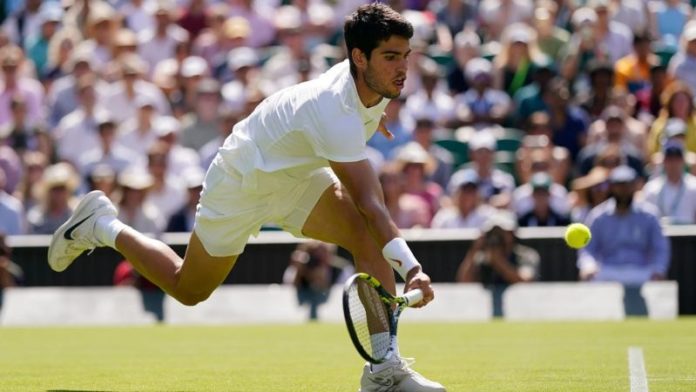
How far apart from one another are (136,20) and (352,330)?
564 inches

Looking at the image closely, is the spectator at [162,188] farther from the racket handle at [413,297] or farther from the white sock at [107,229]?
the racket handle at [413,297]

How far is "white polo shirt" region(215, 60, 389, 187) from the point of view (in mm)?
6293

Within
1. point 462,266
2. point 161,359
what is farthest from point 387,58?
point 462,266

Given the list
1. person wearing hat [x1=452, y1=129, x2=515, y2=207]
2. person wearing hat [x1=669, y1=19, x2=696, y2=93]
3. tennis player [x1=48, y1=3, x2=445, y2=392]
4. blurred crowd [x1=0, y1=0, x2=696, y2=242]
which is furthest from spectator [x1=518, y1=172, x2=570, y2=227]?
tennis player [x1=48, y1=3, x2=445, y2=392]

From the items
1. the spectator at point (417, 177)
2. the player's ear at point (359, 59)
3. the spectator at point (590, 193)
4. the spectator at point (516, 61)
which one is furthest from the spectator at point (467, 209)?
the player's ear at point (359, 59)

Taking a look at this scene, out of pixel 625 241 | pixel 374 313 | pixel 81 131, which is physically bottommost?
pixel 625 241

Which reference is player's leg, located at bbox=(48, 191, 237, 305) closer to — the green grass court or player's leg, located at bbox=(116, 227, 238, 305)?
player's leg, located at bbox=(116, 227, 238, 305)

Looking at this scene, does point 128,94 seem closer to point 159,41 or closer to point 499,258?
point 159,41

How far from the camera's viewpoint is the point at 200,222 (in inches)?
287

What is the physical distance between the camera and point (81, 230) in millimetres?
8117

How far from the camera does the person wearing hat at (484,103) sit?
16.1 metres

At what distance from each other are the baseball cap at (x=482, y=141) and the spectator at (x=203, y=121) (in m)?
3.16

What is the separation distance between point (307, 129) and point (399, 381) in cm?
121

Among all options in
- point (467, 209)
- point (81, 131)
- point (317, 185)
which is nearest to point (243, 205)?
point (317, 185)
